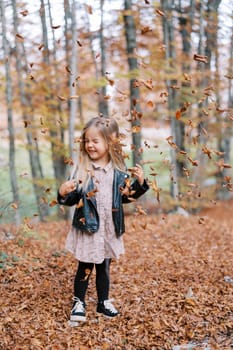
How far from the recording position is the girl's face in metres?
3.61

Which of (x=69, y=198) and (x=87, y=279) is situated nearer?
(x=69, y=198)

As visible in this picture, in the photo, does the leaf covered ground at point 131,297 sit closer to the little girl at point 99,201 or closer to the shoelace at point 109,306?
the shoelace at point 109,306

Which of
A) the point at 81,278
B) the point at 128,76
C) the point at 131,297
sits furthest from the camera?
the point at 128,76

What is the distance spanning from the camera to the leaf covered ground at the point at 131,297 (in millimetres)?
3330

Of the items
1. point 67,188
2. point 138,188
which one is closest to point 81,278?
point 67,188

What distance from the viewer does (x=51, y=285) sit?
4340mm

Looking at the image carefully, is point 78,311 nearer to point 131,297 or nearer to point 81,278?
point 81,278

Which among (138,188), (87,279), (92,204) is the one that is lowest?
(87,279)

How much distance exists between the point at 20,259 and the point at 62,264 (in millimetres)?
529

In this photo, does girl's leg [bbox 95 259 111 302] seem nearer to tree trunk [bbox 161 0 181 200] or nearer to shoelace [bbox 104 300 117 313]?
shoelace [bbox 104 300 117 313]

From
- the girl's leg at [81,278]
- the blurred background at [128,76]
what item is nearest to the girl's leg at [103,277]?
the girl's leg at [81,278]

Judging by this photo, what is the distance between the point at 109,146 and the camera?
3707 millimetres

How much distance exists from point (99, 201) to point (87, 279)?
766 millimetres

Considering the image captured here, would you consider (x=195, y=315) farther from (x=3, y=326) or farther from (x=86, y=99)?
(x=86, y=99)
